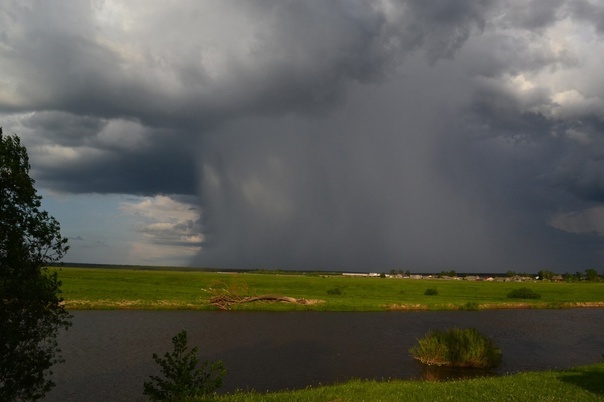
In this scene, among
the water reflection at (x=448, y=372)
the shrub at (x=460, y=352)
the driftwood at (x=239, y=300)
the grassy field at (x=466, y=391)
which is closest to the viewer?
the grassy field at (x=466, y=391)

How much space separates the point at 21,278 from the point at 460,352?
29.6 meters

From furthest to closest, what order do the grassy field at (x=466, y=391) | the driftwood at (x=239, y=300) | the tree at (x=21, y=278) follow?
the driftwood at (x=239, y=300), the grassy field at (x=466, y=391), the tree at (x=21, y=278)

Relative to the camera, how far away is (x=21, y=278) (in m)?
13.7

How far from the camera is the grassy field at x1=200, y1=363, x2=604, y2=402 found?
1756 cm

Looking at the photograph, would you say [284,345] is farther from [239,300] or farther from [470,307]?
[470,307]

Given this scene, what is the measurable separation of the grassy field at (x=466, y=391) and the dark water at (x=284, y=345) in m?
7.03

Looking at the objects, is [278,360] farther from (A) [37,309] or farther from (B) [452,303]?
(B) [452,303]

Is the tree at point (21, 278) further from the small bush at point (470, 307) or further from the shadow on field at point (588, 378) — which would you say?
the small bush at point (470, 307)

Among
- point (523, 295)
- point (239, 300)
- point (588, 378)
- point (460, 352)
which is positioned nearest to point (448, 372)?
point (460, 352)

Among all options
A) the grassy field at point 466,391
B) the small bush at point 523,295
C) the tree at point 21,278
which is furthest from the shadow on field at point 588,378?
the small bush at point 523,295

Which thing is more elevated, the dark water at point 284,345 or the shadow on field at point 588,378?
the shadow on field at point 588,378

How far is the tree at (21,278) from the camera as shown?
13492mm

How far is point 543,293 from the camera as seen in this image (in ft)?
370

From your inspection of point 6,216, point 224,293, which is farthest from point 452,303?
point 6,216
